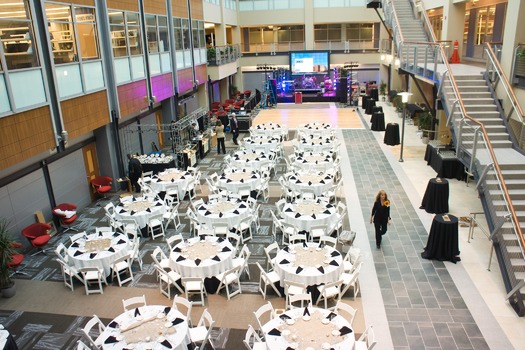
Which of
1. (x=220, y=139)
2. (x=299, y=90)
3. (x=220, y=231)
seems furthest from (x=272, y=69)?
(x=220, y=231)

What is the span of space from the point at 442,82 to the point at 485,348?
911 cm

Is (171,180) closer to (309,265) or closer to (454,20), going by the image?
(309,265)

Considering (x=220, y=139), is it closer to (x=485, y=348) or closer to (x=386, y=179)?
(x=386, y=179)

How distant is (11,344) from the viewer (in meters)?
6.84

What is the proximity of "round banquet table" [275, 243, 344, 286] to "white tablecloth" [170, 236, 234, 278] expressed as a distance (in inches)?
43.1

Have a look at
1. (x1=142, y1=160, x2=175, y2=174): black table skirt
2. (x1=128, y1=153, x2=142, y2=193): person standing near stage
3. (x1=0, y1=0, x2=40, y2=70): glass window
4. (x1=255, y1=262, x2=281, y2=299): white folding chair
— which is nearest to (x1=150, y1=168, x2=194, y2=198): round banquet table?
(x1=128, y1=153, x2=142, y2=193): person standing near stage

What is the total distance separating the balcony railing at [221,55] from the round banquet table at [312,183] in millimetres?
15966

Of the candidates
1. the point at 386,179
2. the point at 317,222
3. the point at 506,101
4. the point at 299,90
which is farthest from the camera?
the point at 299,90

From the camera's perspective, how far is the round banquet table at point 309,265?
26.3 feet

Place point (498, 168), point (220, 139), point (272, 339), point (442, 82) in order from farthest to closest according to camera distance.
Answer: point (220, 139)
point (442, 82)
point (498, 168)
point (272, 339)

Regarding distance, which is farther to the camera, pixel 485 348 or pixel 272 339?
pixel 485 348

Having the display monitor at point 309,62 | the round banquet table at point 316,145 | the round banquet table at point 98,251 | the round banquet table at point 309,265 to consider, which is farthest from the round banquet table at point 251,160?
the display monitor at point 309,62

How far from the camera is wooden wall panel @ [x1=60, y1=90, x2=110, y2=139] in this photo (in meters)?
11.6

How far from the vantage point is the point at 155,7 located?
18.2 m
